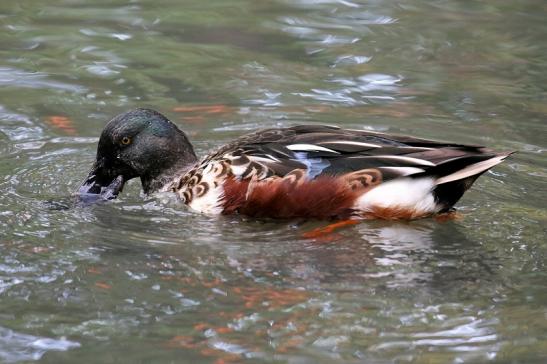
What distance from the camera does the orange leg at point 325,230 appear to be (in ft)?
25.1

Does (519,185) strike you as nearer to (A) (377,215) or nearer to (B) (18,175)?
(A) (377,215)

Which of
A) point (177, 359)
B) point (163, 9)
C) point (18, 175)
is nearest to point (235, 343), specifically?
point (177, 359)

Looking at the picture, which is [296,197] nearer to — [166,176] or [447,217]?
[447,217]

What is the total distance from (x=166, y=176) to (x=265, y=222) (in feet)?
4.03

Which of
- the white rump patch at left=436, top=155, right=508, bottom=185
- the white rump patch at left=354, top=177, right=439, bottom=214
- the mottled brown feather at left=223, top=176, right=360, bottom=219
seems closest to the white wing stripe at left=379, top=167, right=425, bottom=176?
the white rump patch at left=354, top=177, right=439, bottom=214

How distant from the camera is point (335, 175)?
7.77 m

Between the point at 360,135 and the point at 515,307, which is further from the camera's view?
the point at 360,135

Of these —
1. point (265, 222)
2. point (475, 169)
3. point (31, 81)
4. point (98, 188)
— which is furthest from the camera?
point (31, 81)

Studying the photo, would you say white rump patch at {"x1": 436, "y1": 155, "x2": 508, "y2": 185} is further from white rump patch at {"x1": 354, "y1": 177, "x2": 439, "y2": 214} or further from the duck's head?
the duck's head

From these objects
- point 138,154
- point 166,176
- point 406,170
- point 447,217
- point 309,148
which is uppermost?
point 309,148

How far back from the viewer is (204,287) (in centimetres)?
658

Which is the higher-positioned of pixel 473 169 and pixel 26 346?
pixel 473 169

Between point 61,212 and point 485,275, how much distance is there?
125 inches

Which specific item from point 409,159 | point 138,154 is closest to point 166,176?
point 138,154
